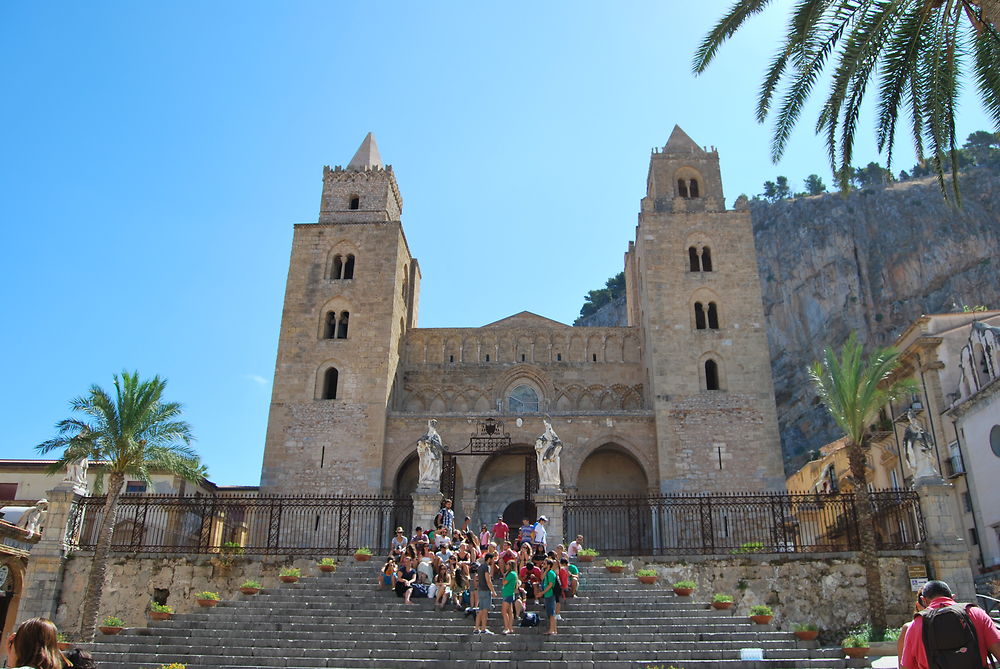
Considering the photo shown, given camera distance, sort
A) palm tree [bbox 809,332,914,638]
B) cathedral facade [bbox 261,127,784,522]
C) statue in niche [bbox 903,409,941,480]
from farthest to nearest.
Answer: cathedral facade [bbox 261,127,784,522] < statue in niche [bbox 903,409,941,480] < palm tree [bbox 809,332,914,638]

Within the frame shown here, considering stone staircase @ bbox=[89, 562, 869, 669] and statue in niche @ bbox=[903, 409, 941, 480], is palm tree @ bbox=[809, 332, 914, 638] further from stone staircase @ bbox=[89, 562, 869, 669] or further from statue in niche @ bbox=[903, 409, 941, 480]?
stone staircase @ bbox=[89, 562, 869, 669]

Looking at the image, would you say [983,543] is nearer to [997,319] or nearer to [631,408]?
[997,319]

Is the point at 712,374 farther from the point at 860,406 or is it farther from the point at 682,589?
the point at 682,589

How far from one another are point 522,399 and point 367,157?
12683mm

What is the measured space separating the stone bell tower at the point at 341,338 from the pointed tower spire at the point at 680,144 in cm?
1199

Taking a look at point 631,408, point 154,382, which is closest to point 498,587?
point 154,382

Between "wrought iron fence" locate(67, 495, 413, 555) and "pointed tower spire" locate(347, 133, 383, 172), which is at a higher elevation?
"pointed tower spire" locate(347, 133, 383, 172)

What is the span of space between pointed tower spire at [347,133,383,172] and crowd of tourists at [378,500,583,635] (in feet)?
72.0

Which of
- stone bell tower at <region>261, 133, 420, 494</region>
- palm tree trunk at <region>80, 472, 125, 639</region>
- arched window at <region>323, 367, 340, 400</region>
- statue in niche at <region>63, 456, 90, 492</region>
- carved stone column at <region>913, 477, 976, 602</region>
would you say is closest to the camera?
carved stone column at <region>913, 477, 976, 602</region>

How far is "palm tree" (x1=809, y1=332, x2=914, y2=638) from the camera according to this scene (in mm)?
16495

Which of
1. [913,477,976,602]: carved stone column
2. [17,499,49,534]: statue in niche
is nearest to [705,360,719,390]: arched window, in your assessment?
[913,477,976,602]: carved stone column

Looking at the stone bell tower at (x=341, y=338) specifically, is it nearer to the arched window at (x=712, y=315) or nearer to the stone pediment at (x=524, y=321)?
the stone pediment at (x=524, y=321)

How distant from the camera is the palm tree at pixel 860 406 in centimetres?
1650

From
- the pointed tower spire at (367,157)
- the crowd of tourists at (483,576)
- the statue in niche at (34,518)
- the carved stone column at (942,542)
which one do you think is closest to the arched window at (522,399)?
the pointed tower spire at (367,157)
